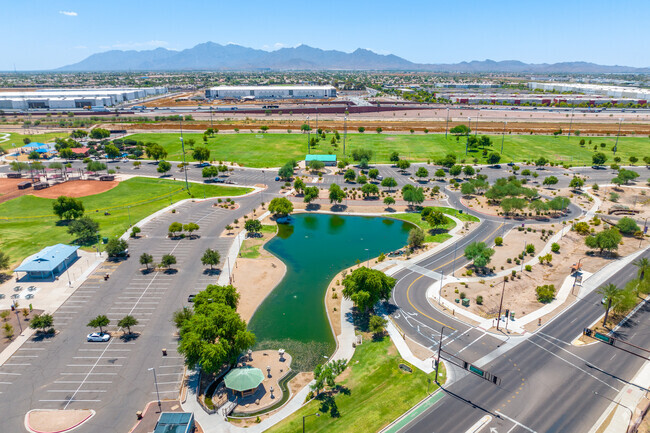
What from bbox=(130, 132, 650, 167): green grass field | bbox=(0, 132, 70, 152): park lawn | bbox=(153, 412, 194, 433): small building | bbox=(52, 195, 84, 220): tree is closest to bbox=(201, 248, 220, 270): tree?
bbox=(153, 412, 194, 433): small building

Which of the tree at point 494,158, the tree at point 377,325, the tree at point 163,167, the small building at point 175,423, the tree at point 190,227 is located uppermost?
the tree at point 494,158

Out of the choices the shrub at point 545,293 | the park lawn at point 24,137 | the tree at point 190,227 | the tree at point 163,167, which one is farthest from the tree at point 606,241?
the park lawn at point 24,137

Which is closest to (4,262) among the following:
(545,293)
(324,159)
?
(545,293)

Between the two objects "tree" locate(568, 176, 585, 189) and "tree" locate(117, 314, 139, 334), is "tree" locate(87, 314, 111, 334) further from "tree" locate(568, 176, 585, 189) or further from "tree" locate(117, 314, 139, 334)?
"tree" locate(568, 176, 585, 189)

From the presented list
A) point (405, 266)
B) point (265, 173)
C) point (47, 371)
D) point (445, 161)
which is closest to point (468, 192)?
point (445, 161)

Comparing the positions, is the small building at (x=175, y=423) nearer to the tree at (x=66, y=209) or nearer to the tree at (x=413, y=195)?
the tree at (x=66, y=209)

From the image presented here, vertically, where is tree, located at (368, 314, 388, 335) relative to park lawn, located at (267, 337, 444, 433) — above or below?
above
